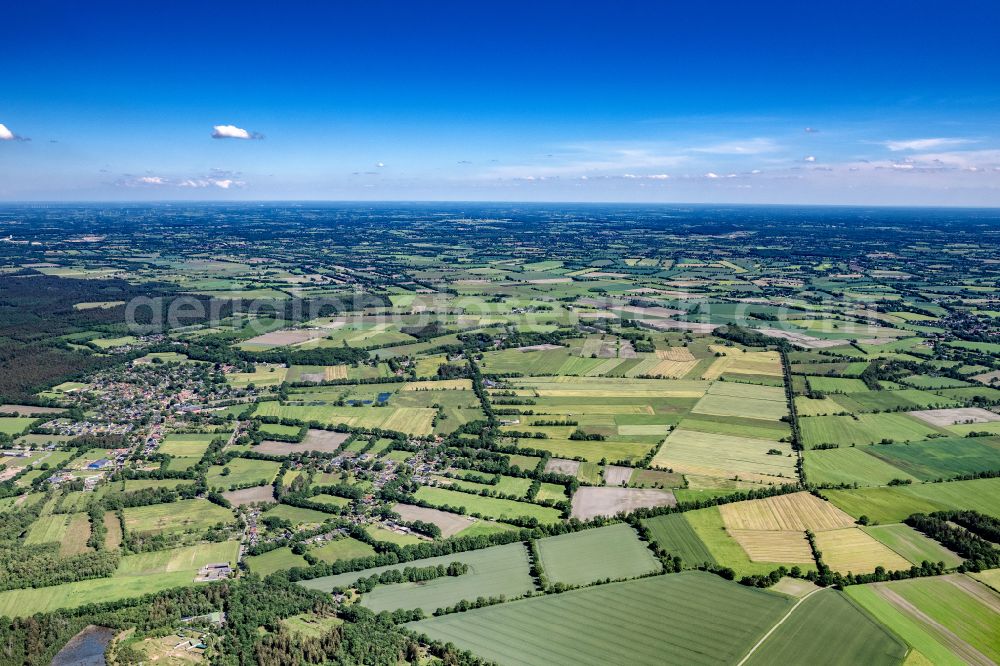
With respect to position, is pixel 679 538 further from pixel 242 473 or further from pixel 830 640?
pixel 242 473

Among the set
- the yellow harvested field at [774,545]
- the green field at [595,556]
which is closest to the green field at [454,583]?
the green field at [595,556]

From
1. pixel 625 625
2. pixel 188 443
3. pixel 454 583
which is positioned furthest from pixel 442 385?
pixel 625 625

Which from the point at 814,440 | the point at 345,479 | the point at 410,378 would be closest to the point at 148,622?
the point at 345,479

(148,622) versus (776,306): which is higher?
(776,306)

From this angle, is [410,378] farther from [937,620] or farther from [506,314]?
[937,620]

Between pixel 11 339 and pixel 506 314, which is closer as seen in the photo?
pixel 11 339

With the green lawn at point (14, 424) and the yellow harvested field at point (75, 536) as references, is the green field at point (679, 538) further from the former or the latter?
the green lawn at point (14, 424)
